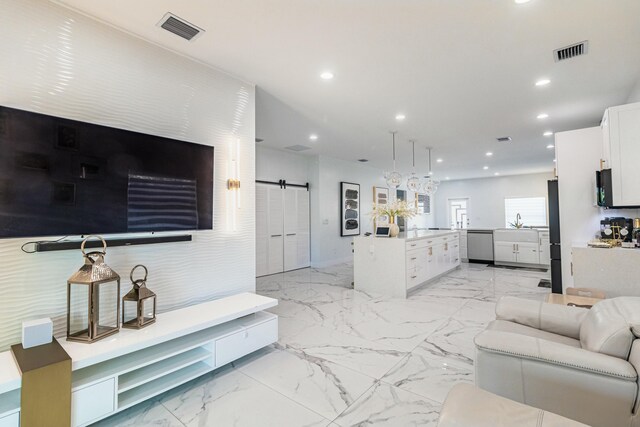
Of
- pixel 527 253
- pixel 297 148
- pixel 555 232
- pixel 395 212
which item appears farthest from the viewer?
pixel 527 253

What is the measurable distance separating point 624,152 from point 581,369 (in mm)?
2733

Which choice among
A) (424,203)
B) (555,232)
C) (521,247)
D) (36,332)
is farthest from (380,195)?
(36,332)

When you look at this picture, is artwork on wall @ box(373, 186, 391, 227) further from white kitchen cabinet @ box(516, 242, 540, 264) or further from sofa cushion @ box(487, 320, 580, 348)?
sofa cushion @ box(487, 320, 580, 348)

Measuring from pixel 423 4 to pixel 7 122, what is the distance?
284 cm

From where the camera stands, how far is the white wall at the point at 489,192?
10.4 meters

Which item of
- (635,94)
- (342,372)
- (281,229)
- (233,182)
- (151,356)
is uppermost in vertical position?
(635,94)

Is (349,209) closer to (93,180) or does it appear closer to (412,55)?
(412,55)

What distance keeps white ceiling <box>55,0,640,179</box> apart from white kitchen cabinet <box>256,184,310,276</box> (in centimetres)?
199

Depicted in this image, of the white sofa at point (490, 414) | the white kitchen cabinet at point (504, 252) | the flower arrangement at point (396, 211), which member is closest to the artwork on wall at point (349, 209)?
the flower arrangement at point (396, 211)

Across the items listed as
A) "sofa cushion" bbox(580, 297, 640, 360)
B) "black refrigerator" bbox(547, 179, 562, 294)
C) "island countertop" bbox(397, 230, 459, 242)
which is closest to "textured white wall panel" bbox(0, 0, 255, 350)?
"island countertop" bbox(397, 230, 459, 242)

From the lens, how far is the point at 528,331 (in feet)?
6.98

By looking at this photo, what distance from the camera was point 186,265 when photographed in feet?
9.01

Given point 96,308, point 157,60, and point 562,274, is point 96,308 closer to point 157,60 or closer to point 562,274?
point 157,60

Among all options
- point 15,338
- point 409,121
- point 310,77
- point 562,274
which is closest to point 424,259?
point 562,274
